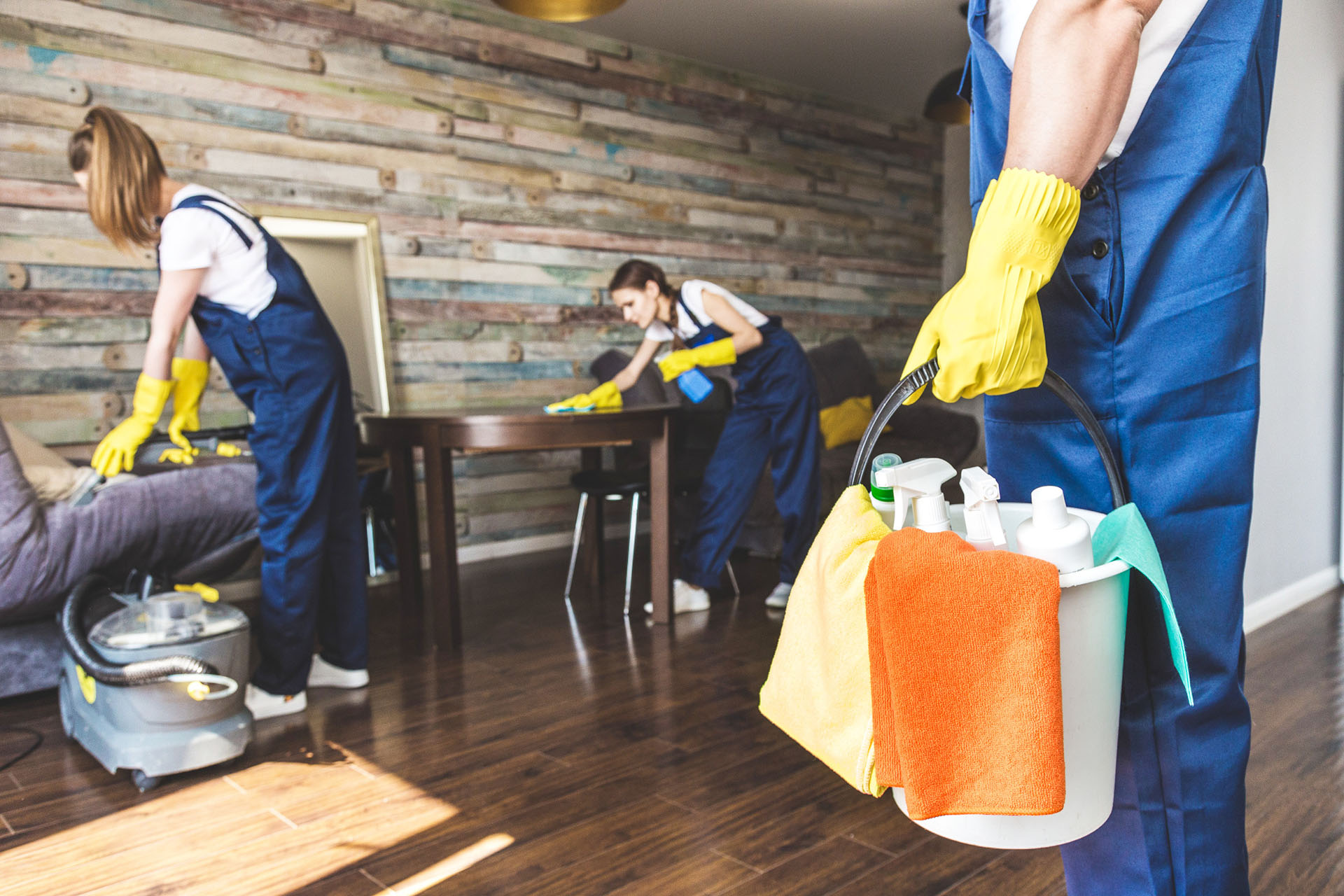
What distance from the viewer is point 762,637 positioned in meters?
2.87

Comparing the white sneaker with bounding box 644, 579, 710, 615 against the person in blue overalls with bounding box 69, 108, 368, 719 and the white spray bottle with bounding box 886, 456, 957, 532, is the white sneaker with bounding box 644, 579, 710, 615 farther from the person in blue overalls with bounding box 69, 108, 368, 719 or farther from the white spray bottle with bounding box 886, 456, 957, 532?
the white spray bottle with bounding box 886, 456, 957, 532

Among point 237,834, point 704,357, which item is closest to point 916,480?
point 237,834

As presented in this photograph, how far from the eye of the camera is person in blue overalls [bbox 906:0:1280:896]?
81 centimetres

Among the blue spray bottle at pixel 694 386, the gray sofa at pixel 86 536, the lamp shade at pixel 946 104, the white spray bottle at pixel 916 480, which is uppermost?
the lamp shade at pixel 946 104

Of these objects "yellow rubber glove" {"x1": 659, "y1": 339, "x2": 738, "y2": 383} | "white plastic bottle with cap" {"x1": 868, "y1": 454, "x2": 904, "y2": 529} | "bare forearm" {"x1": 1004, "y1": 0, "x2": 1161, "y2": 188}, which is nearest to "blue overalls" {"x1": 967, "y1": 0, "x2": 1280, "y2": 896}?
"bare forearm" {"x1": 1004, "y1": 0, "x2": 1161, "y2": 188}

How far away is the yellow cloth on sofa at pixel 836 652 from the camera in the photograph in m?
0.74

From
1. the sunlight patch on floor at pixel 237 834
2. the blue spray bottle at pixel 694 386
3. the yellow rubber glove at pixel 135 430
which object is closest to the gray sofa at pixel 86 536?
the yellow rubber glove at pixel 135 430

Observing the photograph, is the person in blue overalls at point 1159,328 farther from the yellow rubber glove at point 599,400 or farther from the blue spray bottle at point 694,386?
the yellow rubber glove at point 599,400

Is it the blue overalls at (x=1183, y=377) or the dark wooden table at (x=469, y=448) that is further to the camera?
the dark wooden table at (x=469, y=448)

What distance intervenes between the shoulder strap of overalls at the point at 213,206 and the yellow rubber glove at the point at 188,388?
1.39 ft

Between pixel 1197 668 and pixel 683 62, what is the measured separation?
183 inches

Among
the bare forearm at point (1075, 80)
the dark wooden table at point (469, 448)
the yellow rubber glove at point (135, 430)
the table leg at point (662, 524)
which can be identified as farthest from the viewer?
the table leg at point (662, 524)

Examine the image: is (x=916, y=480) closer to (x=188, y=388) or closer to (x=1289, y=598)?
(x=188, y=388)

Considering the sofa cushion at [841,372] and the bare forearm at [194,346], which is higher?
the bare forearm at [194,346]
